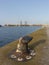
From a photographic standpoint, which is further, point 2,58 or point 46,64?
point 2,58

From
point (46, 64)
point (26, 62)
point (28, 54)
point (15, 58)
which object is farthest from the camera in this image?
point (28, 54)

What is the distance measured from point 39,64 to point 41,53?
318 centimetres

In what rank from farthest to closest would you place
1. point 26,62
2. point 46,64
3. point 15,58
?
point 15,58 < point 26,62 < point 46,64

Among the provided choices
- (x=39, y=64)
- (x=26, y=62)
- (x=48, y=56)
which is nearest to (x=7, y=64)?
(x=26, y=62)

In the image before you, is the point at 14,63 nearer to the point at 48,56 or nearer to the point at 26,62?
the point at 26,62

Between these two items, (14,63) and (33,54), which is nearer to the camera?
(14,63)

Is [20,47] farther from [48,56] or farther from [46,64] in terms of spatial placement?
[46,64]

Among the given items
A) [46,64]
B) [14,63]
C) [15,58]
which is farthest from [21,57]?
[46,64]

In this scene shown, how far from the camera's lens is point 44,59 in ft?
43.5

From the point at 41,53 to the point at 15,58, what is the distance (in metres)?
2.75

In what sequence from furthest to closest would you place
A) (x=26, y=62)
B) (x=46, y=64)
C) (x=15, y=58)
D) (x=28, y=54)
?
(x=28, y=54) → (x=15, y=58) → (x=26, y=62) → (x=46, y=64)

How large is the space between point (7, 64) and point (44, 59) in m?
2.99

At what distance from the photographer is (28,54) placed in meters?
14.6

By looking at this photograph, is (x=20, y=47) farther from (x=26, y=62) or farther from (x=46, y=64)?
(x=46, y=64)
